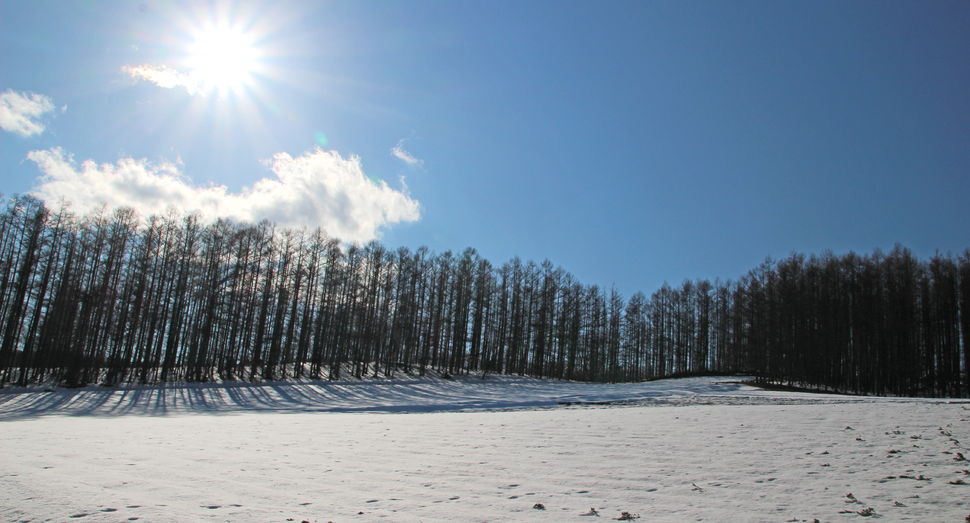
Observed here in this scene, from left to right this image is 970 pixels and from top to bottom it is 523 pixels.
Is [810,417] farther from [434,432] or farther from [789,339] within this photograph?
[789,339]

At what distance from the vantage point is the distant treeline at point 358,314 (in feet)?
97.0

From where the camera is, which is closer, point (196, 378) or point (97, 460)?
point (97, 460)

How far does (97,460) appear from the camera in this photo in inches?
283

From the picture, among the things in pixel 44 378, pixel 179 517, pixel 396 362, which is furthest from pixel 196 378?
pixel 179 517

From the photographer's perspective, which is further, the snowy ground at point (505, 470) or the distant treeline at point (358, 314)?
the distant treeline at point (358, 314)

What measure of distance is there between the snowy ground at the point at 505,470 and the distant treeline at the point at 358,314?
21818 millimetres

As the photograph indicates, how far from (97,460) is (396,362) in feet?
117

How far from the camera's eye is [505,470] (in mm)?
6621

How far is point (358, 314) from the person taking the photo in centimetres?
4056

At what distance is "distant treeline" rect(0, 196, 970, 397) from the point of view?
29.6 metres

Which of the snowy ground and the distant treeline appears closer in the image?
the snowy ground

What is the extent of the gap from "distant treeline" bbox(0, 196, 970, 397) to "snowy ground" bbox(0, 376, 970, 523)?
21818 millimetres

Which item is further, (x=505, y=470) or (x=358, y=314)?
(x=358, y=314)

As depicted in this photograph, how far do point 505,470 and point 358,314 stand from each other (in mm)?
36124
